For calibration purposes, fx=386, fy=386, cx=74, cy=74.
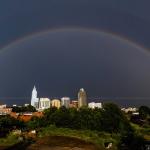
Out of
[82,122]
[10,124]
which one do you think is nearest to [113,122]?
[82,122]

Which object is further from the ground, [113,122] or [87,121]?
[87,121]

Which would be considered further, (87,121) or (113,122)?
(113,122)

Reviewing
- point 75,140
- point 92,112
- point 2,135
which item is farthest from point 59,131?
point 92,112

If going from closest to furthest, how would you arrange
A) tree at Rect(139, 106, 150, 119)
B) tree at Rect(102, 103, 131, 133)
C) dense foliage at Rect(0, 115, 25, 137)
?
dense foliage at Rect(0, 115, 25, 137) → tree at Rect(102, 103, 131, 133) → tree at Rect(139, 106, 150, 119)

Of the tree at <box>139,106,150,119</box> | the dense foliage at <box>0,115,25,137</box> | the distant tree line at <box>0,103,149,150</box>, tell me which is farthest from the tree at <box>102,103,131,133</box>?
the tree at <box>139,106,150,119</box>

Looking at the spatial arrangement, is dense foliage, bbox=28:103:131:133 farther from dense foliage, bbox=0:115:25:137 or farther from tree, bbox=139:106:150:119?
tree, bbox=139:106:150:119

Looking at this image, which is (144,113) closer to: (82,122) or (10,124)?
(82,122)

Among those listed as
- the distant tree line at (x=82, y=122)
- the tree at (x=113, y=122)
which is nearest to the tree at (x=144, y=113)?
the tree at (x=113, y=122)

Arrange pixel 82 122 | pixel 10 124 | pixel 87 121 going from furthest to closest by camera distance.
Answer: pixel 10 124 < pixel 82 122 < pixel 87 121

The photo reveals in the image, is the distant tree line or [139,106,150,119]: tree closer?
the distant tree line

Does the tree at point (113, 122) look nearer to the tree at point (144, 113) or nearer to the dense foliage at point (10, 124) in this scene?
the dense foliage at point (10, 124)

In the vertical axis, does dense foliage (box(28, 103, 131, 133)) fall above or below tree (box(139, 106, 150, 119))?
below

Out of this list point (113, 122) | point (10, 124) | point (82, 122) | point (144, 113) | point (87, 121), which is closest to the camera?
point (87, 121)
